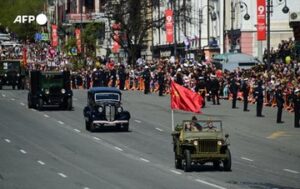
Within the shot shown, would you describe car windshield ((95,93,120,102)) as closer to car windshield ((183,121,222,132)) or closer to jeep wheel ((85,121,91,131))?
jeep wheel ((85,121,91,131))

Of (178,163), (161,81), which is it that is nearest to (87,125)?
(178,163)

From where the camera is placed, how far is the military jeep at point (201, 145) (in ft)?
111

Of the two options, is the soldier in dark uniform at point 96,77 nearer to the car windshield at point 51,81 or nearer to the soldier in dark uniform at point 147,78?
the soldier in dark uniform at point 147,78

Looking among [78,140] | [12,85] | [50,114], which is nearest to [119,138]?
[78,140]

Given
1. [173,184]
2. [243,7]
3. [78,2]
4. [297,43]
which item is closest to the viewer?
[173,184]

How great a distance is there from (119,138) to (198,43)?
51421mm

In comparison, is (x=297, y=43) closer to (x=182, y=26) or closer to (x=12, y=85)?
(x=12, y=85)

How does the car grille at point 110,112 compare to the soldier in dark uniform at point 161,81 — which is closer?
the car grille at point 110,112

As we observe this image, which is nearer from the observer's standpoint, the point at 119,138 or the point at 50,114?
the point at 119,138

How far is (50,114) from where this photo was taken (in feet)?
191

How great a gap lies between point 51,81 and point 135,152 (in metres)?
21.5

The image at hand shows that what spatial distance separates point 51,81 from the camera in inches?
2426

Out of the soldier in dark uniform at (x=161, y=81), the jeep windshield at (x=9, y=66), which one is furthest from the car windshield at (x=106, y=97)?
the jeep windshield at (x=9, y=66)

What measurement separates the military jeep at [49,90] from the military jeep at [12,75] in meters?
20.2
